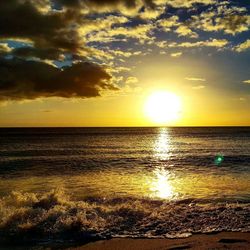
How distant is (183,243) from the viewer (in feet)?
31.0

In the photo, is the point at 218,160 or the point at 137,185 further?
the point at 218,160

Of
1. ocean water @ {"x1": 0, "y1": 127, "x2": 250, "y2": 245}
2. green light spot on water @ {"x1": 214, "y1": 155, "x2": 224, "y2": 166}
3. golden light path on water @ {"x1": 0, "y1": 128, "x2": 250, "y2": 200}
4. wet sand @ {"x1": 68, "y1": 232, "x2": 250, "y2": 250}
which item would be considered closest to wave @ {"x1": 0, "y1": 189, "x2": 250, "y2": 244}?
ocean water @ {"x1": 0, "y1": 127, "x2": 250, "y2": 245}

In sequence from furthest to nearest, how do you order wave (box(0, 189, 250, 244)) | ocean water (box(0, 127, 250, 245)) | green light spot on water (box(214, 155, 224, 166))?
green light spot on water (box(214, 155, 224, 166)) < ocean water (box(0, 127, 250, 245)) < wave (box(0, 189, 250, 244))

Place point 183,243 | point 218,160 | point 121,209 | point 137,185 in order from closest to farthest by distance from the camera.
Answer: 1. point 183,243
2. point 121,209
3. point 137,185
4. point 218,160

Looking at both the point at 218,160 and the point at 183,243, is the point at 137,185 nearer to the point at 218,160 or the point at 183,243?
the point at 183,243

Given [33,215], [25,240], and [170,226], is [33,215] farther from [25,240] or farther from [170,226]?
[170,226]

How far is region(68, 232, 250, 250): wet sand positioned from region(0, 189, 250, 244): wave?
0.49m

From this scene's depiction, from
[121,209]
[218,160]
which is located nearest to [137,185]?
[121,209]

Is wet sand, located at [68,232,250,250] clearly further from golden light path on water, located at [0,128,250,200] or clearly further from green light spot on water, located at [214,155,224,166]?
green light spot on water, located at [214,155,224,166]

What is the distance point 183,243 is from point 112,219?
3526mm

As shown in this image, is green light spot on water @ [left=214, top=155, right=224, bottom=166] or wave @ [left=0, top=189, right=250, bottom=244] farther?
green light spot on water @ [left=214, top=155, right=224, bottom=166]

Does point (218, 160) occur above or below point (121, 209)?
below

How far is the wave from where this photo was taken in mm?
10531

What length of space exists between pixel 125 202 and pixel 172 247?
599cm
